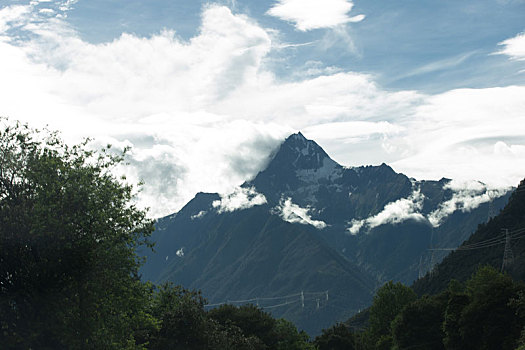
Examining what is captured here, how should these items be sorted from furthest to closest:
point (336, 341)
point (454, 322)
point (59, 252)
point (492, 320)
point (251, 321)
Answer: point (336, 341) → point (251, 321) → point (454, 322) → point (492, 320) → point (59, 252)

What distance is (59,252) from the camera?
30.3 meters

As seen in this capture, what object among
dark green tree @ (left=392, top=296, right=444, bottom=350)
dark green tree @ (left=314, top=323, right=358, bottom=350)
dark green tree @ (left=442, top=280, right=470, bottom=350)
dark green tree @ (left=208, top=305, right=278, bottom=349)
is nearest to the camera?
dark green tree @ (left=442, top=280, right=470, bottom=350)

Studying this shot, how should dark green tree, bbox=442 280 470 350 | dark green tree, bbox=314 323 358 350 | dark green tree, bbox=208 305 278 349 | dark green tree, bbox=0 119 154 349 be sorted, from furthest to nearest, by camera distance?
1. dark green tree, bbox=314 323 358 350
2. dark green tree, bbox=208 305 278 349
3. dark green tree, bbox=442 280 470 350
4. dark green tree, bbox=0 119 154 349

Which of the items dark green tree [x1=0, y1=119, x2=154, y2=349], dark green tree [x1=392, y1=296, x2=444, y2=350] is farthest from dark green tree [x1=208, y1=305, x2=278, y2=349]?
dark green tree [x1=0, y1=119, x2=154, y2=349]

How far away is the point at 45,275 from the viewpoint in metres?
30.4

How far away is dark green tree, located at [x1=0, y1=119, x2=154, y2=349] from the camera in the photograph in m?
29.6

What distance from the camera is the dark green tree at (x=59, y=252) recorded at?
2962 cm

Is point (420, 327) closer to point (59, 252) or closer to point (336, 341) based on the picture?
point (336, 341)

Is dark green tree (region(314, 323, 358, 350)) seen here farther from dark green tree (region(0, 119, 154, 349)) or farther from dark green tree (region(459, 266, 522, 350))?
dark green tree (region(0, 119, 154, 349))

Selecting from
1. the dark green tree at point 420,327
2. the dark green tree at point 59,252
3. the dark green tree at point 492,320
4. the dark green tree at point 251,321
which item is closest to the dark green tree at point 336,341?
the dark green tree at point 251,321

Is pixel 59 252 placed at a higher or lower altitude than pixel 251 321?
higher

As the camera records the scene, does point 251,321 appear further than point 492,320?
Yes

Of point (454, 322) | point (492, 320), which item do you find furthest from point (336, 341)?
point (492, 320)

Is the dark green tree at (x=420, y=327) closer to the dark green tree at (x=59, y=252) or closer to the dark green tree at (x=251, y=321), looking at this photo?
the dark green tree at (x=251, y=321)
